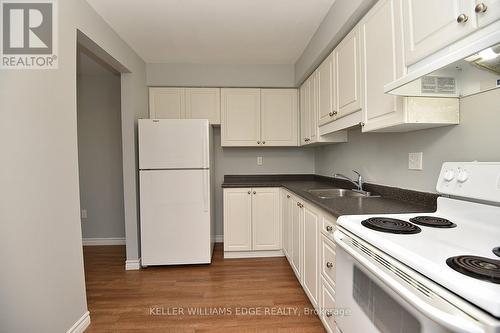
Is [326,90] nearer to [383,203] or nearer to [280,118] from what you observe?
[280,118]

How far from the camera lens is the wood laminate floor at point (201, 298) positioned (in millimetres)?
1659

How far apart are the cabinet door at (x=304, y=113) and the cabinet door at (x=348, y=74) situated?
2.65ft

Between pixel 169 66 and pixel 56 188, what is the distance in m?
2.04

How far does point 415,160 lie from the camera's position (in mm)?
1449

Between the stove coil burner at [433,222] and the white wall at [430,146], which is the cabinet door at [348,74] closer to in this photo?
the white wall at [430,146]

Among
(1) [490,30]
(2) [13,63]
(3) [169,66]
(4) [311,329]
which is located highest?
(3) [169,66]

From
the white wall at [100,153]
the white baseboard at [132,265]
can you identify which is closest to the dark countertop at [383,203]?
the white baseboard at [132,265]

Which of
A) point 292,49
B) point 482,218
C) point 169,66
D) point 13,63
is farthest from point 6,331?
point 292,49

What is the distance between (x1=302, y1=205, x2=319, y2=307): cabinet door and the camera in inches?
64.0

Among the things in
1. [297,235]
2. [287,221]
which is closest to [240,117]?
[287,221]

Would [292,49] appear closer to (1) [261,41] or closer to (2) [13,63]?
(1) [261,41]

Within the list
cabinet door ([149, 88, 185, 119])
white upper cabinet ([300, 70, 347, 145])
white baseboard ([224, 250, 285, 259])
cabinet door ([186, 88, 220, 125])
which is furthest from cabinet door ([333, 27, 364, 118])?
cabinet door ([149, 88, 185, 119])

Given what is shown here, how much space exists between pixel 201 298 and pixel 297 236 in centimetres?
99

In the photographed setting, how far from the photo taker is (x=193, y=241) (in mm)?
2527
